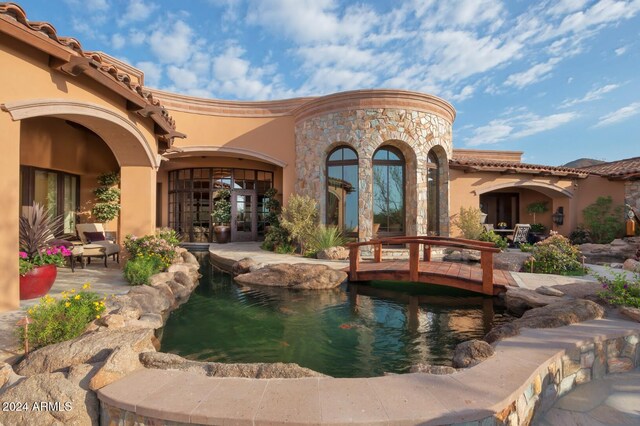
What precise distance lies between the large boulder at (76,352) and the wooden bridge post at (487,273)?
5.71 m

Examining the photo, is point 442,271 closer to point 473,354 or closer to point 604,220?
point 473,354

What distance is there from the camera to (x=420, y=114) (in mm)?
10562

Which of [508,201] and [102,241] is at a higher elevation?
[508,201]

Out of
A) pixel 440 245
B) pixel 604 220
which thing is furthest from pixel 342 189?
pixel 604 220

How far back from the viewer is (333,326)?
187 inches

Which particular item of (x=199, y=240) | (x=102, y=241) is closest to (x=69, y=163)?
(x=102, y=241)

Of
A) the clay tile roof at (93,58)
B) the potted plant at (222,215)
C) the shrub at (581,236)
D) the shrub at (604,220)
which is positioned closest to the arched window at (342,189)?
the clay tile roof at (93,58)

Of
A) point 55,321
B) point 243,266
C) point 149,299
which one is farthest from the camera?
point 243,266

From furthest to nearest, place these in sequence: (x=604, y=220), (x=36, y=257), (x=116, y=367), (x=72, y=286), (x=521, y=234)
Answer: (x=604, y=220), (x=521, y=234), (x=72, y=286), (x=36, y=257), (x=116, y=367)

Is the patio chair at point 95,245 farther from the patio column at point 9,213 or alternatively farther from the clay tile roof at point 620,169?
the clay tile roof at point 620,169

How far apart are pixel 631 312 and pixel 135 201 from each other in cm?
887

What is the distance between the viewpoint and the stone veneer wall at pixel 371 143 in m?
10.3

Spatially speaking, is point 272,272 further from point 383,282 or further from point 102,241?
point 102,241

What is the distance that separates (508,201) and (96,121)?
56.5ft
